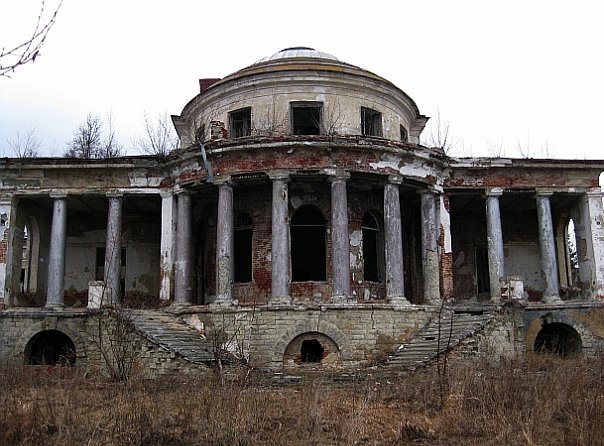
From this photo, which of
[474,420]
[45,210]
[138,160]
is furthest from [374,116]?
[474,420]

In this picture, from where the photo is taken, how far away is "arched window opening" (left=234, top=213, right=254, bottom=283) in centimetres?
1962

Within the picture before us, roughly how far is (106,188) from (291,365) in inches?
308

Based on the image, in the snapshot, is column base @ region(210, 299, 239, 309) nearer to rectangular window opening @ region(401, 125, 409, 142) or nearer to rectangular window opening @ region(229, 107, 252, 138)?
rectangular window opening @ region(229, 107, 252, 138)

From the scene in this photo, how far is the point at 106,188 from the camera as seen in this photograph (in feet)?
64.7

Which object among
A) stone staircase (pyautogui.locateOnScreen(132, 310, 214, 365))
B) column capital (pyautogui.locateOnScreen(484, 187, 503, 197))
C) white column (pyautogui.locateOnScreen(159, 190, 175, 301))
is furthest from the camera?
column capital (pyautogui.locateOnScreen(484, 187, 503, 197))

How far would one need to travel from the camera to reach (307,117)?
20.2 m

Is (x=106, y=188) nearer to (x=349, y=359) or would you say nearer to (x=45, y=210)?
(x=45, y=210)

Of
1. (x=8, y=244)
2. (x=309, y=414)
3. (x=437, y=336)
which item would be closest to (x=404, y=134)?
(x=437, y=336)

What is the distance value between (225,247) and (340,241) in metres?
3.07

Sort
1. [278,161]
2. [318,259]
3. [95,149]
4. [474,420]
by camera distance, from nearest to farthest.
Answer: [474,420] < [278,161] < [318,259] < [95,149]

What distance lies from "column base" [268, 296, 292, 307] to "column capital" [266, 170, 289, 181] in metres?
3.11

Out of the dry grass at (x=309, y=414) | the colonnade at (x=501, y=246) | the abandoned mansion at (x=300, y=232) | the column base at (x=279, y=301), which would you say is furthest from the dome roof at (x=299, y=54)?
the dry grass at (x=309, y=414)

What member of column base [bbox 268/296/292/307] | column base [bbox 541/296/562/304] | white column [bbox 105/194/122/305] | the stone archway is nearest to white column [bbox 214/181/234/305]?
column base [bbox 268/296/292/307]

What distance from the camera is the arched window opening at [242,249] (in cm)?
1962
